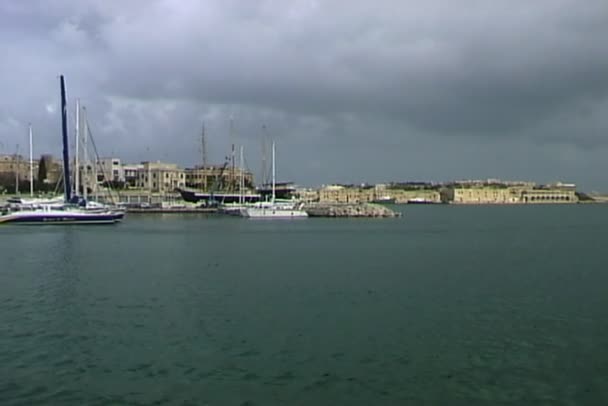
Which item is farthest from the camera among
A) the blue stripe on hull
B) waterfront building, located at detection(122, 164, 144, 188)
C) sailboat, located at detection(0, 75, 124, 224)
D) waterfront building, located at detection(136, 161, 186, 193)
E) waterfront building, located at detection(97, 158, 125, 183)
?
waterfront building, located at detection(122, 164, 144, 188)

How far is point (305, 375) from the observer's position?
13.6 metres

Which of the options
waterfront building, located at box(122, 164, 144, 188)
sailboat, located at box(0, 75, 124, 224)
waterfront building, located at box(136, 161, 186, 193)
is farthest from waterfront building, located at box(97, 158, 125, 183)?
sailboat, located at box(0, 75, 124, 224)

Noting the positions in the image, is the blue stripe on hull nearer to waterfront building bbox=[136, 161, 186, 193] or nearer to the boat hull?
the boat hull

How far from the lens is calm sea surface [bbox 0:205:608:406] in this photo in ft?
41.7

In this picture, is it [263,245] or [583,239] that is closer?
[263,245]

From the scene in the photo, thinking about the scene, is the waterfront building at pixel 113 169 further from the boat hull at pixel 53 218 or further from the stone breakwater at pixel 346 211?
the boat hull at pixel 53 218

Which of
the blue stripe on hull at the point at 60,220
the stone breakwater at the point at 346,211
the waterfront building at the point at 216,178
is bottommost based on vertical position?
the stone breakwater at the point at 346,211

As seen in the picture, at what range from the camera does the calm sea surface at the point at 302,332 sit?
12.7 m

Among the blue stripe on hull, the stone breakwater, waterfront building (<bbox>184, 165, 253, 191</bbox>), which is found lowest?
the stone breakwater

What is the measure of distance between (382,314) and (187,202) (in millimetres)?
110463

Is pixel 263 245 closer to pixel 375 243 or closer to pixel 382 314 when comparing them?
pixel 375 243

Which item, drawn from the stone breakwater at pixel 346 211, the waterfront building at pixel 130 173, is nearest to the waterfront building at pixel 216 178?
the waterfront building at pixel 130 173

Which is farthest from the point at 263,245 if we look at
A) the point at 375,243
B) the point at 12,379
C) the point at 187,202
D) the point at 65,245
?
the point at 187,202

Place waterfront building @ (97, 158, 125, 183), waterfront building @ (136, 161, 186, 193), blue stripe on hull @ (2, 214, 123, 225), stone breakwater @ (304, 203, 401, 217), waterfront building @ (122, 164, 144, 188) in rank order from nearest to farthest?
blue stripe on hull @ (2, 214, 123, 225) < stone breakwater @ (304, 203, 401, 217) < waterfront building @ (136, 161, 186, 193) < waterfront building @ (97, 158, 125, 183) < waterfront building @ (122, 164, 144, 188)
